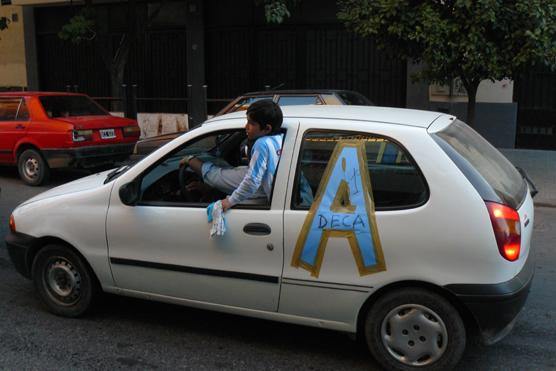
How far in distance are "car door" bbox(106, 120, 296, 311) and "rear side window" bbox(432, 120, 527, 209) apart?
0.99 m

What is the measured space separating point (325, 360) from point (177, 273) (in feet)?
3.72

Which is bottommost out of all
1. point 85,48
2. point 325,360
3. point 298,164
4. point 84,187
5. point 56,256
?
point 325,360

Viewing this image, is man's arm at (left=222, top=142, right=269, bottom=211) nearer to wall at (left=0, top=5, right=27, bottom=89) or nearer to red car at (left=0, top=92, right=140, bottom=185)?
red car at (left=0, top=92, right=140, bottom=185)

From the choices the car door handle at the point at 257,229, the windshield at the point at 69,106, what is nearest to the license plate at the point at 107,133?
the windshield at the point at 69,106

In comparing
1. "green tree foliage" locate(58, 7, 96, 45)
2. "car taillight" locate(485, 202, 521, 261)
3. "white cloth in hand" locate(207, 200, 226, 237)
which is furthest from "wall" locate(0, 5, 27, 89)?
"car taillight" locate(485, 202, 521, 261)

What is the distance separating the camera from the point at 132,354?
12.8ft

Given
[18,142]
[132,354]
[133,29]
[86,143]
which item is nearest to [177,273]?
[132,354]

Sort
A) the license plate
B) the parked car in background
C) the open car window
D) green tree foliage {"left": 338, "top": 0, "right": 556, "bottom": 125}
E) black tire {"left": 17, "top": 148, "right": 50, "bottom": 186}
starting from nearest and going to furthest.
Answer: the open car window, green tree foliage {"left": 338, "top": 0, "right": 556, "bottom": 125}, the parked car in background, black tire {"left": 17, "top": 148, "right": 50, "bottom": 186}, the license plate

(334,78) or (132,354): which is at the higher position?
(334,78)

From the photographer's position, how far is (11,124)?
10266 mm

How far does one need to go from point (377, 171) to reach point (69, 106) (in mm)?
8264

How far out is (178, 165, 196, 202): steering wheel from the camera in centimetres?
417

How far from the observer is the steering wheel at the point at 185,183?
417 cm

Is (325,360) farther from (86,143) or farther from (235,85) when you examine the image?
(235,85)
